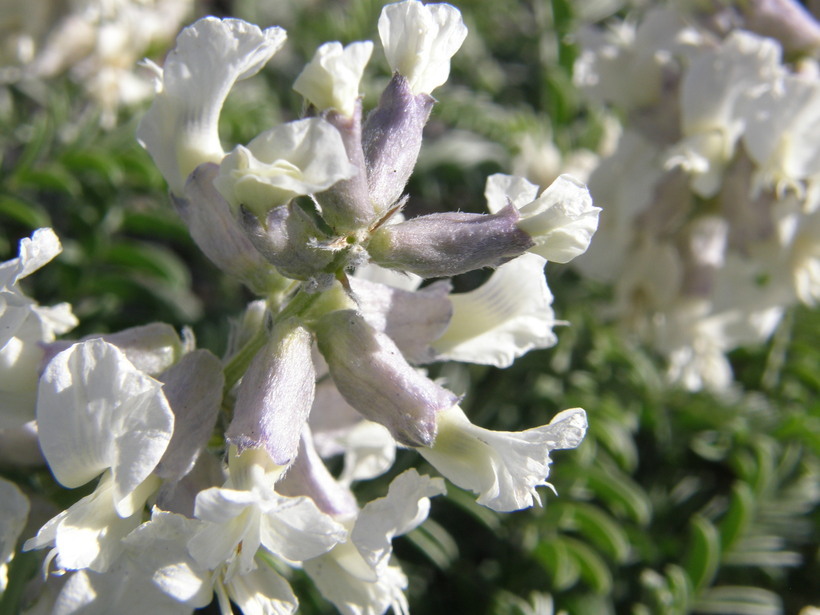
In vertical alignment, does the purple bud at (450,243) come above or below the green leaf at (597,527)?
above

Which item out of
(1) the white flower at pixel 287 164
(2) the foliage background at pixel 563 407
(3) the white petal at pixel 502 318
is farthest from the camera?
(2) the foliage background at pixel 563 407

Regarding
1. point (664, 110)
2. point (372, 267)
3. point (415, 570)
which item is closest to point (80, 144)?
point (372, 267)

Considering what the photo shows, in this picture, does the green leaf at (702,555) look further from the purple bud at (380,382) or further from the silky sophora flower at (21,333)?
the silky sophora flower at (21,333)

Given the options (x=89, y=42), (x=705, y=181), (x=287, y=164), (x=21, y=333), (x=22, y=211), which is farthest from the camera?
(x=89, y=42)

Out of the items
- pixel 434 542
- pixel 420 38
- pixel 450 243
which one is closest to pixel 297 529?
pixel 450 243

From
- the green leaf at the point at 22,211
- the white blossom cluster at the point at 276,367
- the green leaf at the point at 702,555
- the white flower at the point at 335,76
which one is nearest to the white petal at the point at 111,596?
the white blossom cluster at the point at 276,367

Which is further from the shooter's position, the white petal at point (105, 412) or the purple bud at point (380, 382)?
the purple bud at point (380, 382)

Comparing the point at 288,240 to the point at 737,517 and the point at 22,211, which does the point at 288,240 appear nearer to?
the point at 22,211
